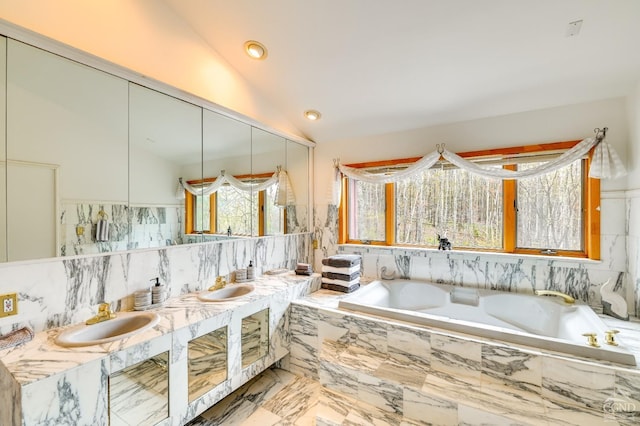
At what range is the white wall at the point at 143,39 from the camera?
145 centimetres

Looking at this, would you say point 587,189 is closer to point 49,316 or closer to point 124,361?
point 124,361

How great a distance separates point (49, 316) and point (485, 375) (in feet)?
8.10

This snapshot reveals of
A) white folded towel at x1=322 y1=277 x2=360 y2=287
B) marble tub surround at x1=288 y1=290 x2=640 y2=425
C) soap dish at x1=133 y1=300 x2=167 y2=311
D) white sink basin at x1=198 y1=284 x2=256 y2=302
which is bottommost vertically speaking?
marble tub surround at x1=288 y1=290 x2=640 y2=425

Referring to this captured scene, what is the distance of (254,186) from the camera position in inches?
108

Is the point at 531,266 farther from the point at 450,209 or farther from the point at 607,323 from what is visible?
the point at 450,209

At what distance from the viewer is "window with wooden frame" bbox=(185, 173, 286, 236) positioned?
2189mm

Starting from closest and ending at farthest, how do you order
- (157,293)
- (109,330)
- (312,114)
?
(109,330), (157,293), (312,114)

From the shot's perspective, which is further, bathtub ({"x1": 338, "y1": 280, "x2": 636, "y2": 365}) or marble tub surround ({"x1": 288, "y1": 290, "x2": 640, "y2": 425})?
bathtub ({"x1": 338, "y1": 280, "x2": 636, "y2": 365})

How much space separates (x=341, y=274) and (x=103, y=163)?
6.72 ft

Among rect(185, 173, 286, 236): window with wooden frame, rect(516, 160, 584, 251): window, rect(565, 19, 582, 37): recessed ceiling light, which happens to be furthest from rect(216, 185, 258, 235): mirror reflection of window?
rect(565, 19, 582, 37): recessed ceiling light

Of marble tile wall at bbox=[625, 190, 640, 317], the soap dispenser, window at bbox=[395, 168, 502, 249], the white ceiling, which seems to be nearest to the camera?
the white ceiling

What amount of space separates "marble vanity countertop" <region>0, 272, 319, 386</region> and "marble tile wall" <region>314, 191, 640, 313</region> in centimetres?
166

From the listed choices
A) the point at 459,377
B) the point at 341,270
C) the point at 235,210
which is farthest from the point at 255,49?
the point at 459,377

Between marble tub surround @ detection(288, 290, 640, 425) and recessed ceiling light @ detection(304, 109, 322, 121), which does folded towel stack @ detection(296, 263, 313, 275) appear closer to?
marble tub surround @ detection(288, 290, 640, 425)
